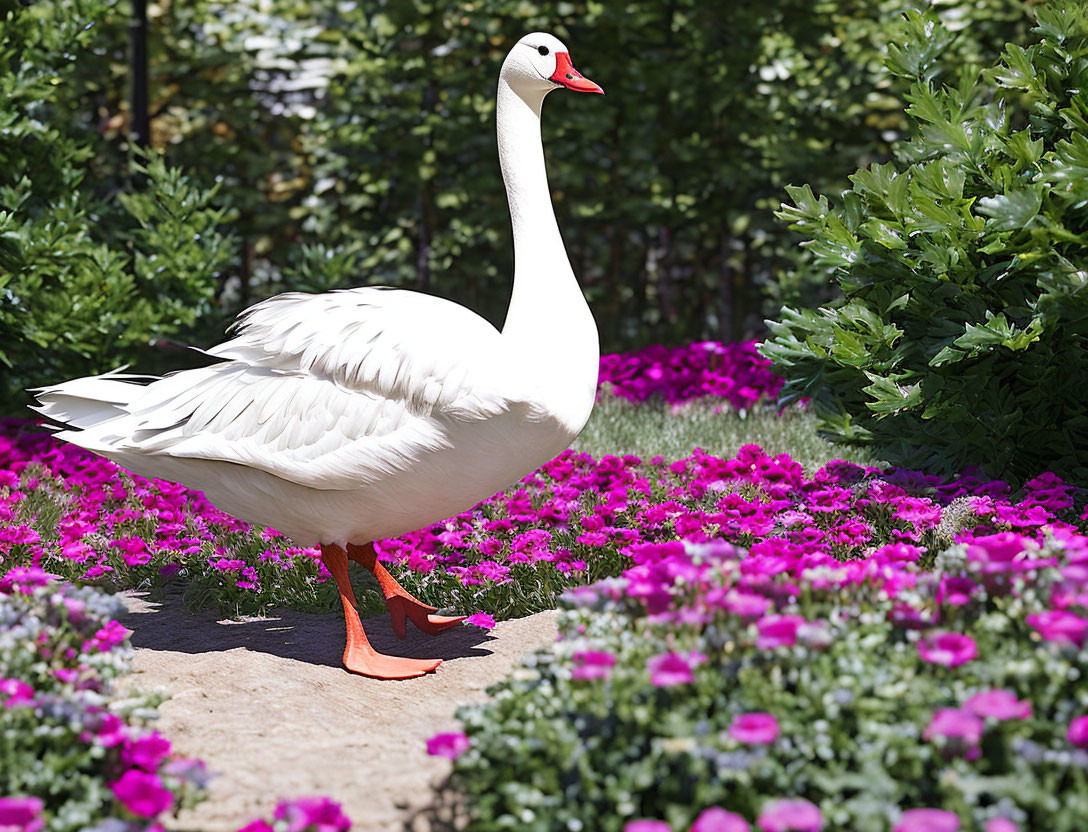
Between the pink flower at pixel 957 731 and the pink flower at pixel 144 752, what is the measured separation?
1.74m

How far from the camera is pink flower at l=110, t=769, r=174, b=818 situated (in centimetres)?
217

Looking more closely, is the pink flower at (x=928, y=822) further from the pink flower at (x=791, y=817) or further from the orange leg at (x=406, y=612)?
the orange leg at (x=406, y=612)

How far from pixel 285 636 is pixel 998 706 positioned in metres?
3.00

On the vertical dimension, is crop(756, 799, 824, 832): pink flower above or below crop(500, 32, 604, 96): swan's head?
below

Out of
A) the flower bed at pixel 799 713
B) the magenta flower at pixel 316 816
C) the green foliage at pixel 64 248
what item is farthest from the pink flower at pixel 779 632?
the green foliage at pixel 64 248

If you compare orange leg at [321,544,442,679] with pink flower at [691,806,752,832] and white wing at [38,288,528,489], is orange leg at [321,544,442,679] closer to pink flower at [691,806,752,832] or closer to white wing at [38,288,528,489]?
white wing at [38,288,528,489]

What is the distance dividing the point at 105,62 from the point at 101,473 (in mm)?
6142

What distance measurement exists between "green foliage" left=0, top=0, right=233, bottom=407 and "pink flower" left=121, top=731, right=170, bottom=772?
4590mm

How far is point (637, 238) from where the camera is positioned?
A: 12.4 m

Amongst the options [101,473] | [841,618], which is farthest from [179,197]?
[841,618]

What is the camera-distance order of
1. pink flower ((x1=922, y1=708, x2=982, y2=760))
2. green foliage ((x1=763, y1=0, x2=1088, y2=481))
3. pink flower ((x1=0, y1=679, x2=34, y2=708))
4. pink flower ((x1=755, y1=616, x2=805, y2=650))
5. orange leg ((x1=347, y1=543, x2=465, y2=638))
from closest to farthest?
pink flower ((x1=922, y1=708, x2=982, y2=760))
pink flower ((x1=755, y1=616, x2=805, y2=650))
pink flower ((x1=0, y1=679, x2=34, y2=708))
green foliage ((x1=763, y1=0, x2=1088, y2=481))
orange leg ((x1=347, y1=543, x2=465, y2=638))

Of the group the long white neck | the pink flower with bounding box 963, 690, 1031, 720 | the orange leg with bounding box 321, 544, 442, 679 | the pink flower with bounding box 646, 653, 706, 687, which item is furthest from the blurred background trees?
A: the pink flower with bounding box 963, 690, 1031, 720

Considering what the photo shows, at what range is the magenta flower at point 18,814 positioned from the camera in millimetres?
2057

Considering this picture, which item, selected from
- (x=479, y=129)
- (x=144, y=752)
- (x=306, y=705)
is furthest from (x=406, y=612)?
(x=479, y=129)
